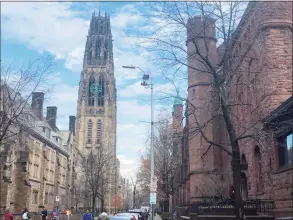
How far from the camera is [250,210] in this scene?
80.3ft

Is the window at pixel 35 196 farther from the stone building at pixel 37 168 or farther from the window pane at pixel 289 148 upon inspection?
the window pane at pixel 289 148

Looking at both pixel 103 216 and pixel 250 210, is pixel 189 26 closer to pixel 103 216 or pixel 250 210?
pixel 103 216

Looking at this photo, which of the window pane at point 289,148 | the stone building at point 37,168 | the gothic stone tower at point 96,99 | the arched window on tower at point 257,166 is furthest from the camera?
the gothic stone tower at point 96,99

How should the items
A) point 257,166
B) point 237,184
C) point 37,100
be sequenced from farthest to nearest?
point 37,100, point 257,166, point 237,184

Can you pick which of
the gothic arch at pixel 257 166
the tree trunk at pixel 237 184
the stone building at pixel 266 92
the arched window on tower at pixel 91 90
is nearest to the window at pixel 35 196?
the stone building at pixel 266 92

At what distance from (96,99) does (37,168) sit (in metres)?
82.6

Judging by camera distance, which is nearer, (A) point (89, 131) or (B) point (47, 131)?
(B) point (47, 131)

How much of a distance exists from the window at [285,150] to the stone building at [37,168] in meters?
14.3

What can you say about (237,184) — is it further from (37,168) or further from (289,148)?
(37,168)

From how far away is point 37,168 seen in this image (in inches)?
2083

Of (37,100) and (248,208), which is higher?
(37,100)

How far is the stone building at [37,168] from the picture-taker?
38844 millimetres

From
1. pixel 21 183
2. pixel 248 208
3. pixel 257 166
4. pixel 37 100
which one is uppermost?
pixel 37 100

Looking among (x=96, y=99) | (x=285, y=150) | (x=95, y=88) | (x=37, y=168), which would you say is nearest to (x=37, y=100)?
(x=37, y=168)
